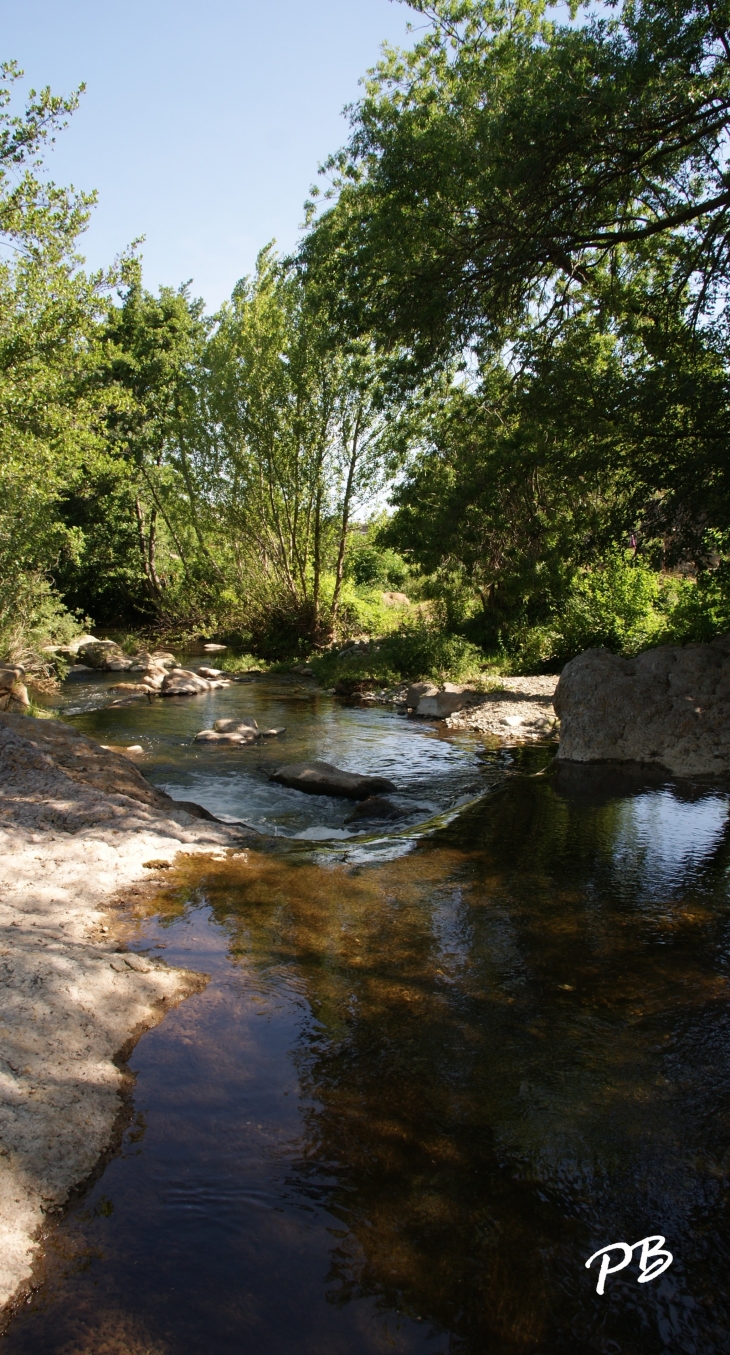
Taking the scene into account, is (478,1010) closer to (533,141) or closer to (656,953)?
(656,953)

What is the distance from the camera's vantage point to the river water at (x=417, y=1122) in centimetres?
262

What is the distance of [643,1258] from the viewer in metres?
2.86

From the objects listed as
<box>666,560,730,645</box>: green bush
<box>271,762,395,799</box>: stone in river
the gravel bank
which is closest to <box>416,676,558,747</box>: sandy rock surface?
the gravel bank

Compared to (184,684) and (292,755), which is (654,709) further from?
(184,684)

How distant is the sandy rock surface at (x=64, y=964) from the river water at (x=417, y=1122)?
0.17 m

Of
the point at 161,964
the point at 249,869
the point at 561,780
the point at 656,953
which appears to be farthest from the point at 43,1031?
the point at 561,780

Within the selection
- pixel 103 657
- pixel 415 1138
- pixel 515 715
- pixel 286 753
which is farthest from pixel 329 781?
pixel 103 657

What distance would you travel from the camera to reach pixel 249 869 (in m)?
6.81

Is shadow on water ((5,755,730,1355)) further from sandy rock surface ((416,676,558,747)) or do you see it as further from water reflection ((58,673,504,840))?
sandy rock surface ((416,676,558,747))

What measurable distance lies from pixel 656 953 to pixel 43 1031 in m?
3.77

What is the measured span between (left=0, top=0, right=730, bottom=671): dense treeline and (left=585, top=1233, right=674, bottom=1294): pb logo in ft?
27.5

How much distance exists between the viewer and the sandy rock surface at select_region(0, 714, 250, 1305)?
312 cm

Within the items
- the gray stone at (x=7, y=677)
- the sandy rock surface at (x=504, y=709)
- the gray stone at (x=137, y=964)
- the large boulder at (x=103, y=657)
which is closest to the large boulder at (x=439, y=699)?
the sandy rock surface at (x=504, y=709)

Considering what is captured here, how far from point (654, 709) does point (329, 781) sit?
4620 millimetres
